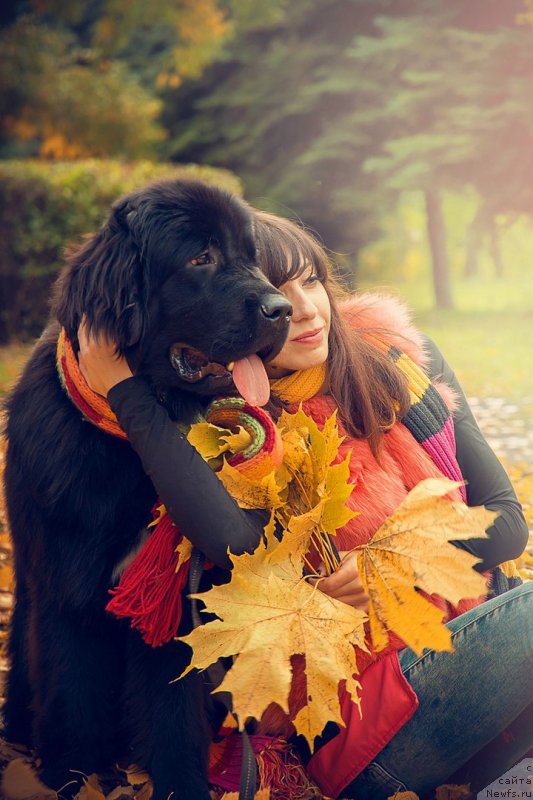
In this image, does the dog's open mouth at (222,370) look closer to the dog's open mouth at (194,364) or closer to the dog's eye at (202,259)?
the dog's open mouth at (194,364)

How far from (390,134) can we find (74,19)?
17.0 feet

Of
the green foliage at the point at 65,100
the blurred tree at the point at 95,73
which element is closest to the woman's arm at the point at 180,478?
the blurred tree at the point at 95,73

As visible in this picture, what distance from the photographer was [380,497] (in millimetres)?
1733

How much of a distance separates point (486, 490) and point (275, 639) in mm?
721

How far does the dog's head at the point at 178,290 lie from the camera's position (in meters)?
1.69

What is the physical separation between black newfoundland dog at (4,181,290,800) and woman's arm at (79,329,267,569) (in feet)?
0.37

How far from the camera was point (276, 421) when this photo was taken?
5.91ft

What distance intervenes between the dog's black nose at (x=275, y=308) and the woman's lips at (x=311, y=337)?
91 mm

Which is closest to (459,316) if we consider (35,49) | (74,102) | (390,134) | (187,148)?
(390,134)

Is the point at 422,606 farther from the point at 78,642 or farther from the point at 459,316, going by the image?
the point at 459,316

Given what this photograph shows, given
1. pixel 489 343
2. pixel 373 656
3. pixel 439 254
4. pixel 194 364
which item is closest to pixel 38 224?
pixel 489 343

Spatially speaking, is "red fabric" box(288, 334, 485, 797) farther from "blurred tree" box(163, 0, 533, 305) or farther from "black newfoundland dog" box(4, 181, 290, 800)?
"blurred tree" box(163, 0, 533, 305)

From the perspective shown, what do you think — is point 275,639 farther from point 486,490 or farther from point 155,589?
point 486,490

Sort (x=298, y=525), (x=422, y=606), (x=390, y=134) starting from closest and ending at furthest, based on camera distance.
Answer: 1. (x=422, y=606)
2. (x=298, y=525)
3. (x=390, y=134)
